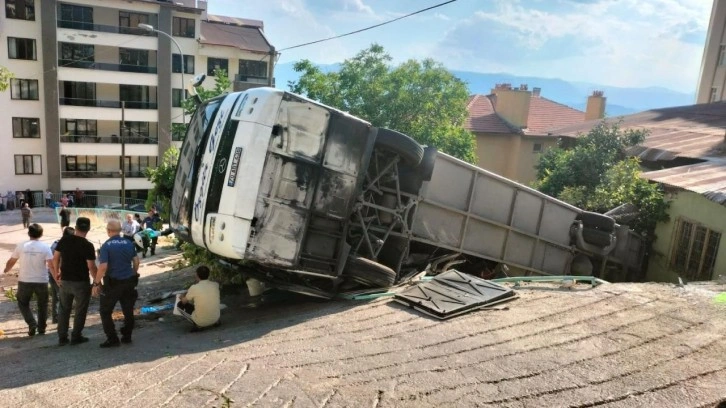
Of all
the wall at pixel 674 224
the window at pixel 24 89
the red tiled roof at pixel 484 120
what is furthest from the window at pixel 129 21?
the wall at pixel 674 224

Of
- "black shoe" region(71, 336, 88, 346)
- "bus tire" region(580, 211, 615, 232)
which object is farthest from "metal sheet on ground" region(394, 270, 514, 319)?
"black shoe" region(71, 336, 88, 346)

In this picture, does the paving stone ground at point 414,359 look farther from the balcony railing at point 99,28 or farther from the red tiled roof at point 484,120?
the balcony railing at point 99,28

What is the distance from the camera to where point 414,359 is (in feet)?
15.0

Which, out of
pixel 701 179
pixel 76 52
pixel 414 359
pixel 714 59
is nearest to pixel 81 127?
pixel 76 52

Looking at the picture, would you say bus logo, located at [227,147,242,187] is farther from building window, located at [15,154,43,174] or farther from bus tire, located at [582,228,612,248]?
building window, located at [15,154,43,174]

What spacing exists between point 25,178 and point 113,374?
110 feet

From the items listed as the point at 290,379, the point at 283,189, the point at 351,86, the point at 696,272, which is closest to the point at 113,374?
the point at 290,379

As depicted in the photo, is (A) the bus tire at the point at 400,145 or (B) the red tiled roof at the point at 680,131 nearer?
(A) the bus tire at the point at 400,145

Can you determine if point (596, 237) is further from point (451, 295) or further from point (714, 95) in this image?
point (714, 95)

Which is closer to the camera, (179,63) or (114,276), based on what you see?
(114,276)

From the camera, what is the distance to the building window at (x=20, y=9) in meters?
30.0

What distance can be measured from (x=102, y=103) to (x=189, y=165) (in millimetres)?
30257

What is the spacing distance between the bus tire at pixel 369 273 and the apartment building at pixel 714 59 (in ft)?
125

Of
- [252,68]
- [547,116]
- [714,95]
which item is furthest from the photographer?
[252,68]
